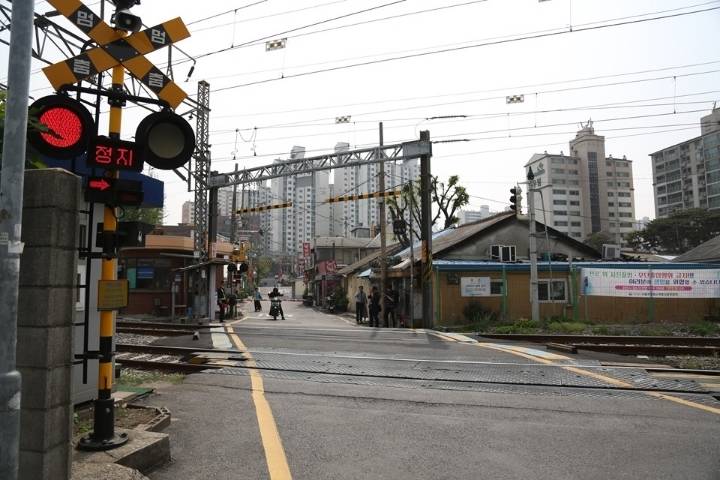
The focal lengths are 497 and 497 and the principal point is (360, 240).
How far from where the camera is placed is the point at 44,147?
14.0 feet

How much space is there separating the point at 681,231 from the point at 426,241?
205 ft

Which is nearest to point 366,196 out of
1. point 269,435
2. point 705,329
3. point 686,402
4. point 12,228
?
point 705,329

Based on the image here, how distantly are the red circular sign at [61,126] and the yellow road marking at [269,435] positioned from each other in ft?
11.2

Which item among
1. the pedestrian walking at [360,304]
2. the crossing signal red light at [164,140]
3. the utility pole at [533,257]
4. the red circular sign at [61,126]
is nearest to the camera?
the red circular sign at [61,126]

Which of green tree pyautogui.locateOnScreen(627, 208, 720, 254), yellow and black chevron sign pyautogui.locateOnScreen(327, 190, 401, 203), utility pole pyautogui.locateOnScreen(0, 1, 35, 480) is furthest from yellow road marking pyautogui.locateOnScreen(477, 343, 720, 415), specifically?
green tree pyautogui.locateOnScreen(627, 208, 720, 254)

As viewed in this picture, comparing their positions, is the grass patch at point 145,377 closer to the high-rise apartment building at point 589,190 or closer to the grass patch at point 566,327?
the grass patch at point 566,327

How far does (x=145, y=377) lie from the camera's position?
919cm

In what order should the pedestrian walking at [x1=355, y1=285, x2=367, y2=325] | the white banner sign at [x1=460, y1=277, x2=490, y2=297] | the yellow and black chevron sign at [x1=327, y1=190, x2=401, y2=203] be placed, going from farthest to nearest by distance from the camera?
1. the pedestrian walking at [x1=355, y1=285, x2=367, y2=325]
2. the yellow and black chevron sign at [x1=327, y1=190, x2=401, y2=203]
3. the white banner sign at [x1=460, y1=277, x2=490, y2=297]

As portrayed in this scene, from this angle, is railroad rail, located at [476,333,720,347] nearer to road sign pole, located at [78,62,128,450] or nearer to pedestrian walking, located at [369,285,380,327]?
pedestrian walking, located at [369,285,380,327]

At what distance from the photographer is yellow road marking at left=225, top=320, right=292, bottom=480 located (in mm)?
4477

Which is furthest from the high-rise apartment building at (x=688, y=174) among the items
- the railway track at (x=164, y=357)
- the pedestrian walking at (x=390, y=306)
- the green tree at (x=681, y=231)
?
the railway track at (x=164, y=357)

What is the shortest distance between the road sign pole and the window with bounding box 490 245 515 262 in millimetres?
20422

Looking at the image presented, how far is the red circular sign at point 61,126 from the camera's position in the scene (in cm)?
427

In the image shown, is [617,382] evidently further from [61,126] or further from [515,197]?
[515,197]
